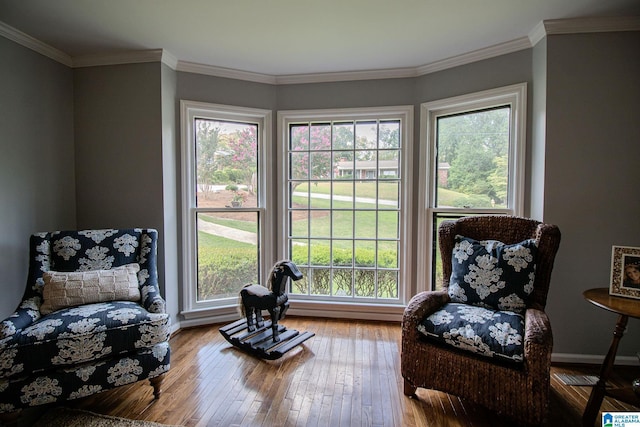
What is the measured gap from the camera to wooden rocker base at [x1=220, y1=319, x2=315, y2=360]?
2.35 m

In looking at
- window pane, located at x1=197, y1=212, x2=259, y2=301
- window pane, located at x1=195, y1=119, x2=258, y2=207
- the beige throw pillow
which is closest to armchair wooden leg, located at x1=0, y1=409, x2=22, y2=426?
the beige throw pillow

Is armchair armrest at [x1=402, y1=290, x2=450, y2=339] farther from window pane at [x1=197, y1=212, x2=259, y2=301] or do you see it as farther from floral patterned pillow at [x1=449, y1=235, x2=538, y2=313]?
window pane at [x1=197, y1=212, x2=259, y2=301]

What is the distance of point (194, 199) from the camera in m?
2.99

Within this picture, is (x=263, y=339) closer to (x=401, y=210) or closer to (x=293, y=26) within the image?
(x=401, y=210)

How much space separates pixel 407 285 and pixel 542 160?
155 cm

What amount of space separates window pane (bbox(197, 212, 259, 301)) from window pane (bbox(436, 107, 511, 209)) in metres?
1.91

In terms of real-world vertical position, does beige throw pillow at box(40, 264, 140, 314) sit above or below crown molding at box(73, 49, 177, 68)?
below

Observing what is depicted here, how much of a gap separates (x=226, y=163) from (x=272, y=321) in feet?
5.24

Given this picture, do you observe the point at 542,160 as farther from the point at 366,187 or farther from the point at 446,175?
the point at 366,187

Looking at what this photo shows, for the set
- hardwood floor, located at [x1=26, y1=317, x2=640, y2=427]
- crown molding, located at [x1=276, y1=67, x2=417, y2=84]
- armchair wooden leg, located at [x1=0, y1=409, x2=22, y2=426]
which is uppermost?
crown molding, located at [x1=276, y1=67, x2=417, y2=84]

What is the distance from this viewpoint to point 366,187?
10.2 ft

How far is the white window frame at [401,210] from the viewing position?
9.80 feet

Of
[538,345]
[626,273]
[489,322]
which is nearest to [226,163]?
[489,322]

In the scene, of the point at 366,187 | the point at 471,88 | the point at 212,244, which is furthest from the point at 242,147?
the point at 471,88
